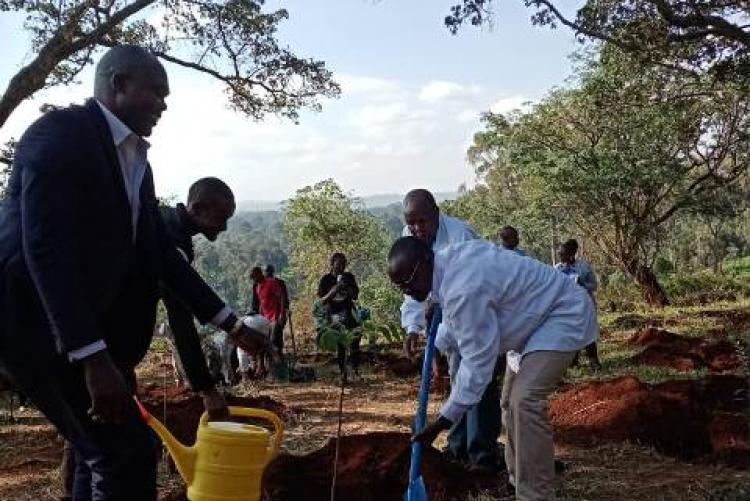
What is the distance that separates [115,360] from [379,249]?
91.0 ft

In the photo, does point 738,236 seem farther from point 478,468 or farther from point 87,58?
point 478,468

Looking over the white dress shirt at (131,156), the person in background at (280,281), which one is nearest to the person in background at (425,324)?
the white dress shirt at (131,156)

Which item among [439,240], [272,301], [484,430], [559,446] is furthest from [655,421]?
[272,301]

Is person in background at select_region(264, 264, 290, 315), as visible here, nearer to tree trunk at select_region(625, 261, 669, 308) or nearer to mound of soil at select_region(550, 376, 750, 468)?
mound of soil at select_region(550, 376, 750, 468)

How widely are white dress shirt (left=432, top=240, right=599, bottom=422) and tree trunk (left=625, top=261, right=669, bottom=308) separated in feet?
56.1

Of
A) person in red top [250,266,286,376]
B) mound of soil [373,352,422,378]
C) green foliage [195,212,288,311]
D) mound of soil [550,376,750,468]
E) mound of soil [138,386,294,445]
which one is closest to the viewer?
mound of soil [550,376,750,468]

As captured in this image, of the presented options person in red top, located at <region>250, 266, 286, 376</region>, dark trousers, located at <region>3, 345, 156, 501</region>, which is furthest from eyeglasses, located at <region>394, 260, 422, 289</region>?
person in red top, located at <region>250, 266, 286, 376</region>

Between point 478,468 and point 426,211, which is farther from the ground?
point 426,211

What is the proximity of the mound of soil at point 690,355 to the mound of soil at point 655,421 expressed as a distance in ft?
9.82

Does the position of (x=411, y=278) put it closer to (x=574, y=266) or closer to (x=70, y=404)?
(x=70, y=404)

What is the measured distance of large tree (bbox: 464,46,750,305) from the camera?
18.4 metres

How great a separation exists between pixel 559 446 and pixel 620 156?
14528 millimetres

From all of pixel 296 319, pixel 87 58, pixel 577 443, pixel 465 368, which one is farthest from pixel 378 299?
pixel 465 368

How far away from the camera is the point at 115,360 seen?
2.21m
